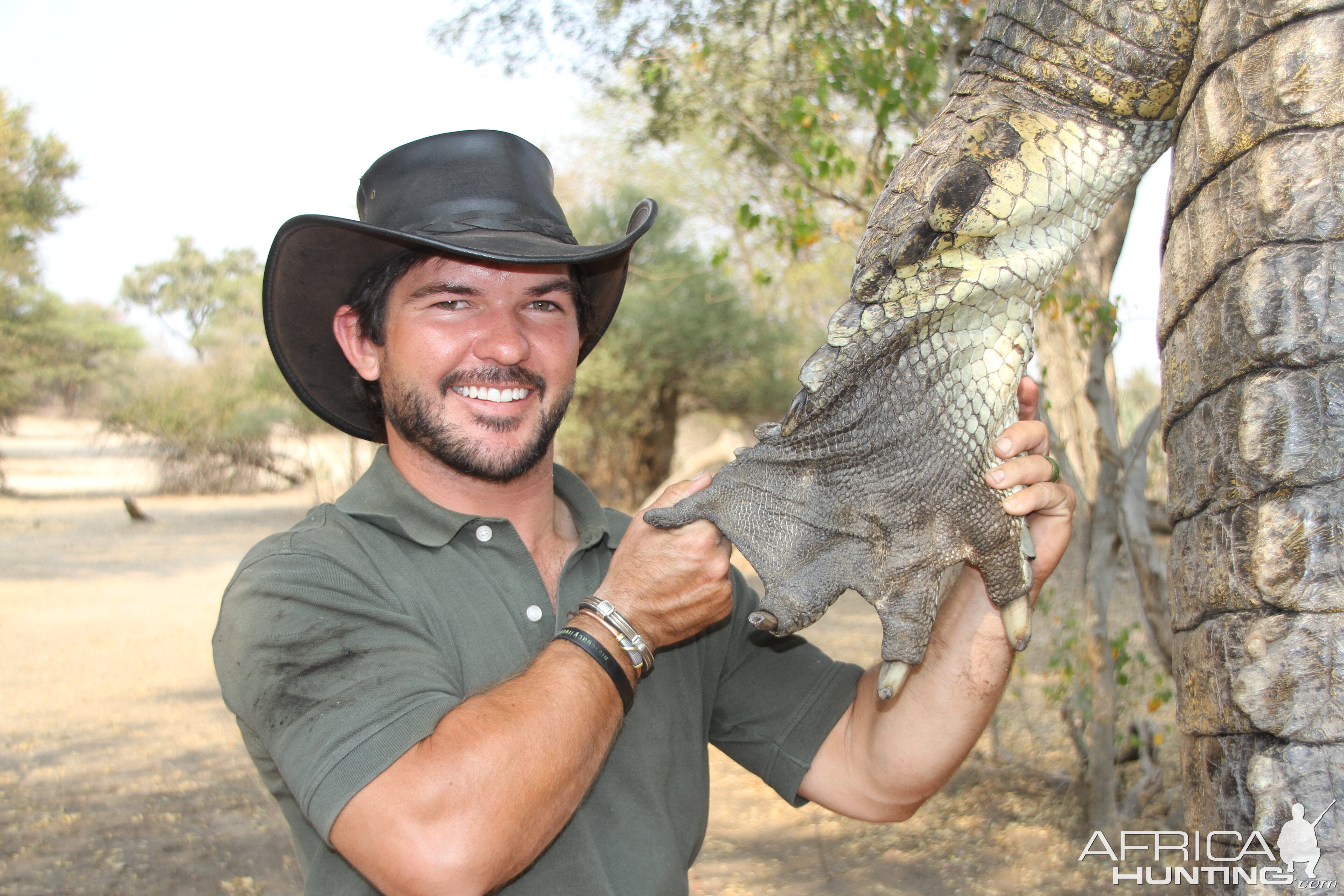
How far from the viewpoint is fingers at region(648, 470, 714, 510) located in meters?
1.45

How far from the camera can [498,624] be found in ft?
5.56

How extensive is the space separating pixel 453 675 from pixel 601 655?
0.29 metres

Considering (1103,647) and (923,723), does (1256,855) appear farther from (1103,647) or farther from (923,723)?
(1103,647)

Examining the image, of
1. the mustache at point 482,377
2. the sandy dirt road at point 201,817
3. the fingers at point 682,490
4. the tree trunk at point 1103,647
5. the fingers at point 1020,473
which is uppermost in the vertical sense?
the mustache at point 482,377

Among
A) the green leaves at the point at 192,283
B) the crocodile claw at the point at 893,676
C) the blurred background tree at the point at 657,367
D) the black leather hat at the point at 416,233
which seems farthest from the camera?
the green leaves at the point at 192,283

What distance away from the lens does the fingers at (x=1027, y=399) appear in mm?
1542

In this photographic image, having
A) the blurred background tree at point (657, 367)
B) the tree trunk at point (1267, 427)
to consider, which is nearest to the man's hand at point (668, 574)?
the tree trunk at point (1267, 427)

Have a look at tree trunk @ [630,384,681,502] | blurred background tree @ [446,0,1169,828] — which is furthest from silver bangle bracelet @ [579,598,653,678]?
tree trunk @ [630,384,681,502]

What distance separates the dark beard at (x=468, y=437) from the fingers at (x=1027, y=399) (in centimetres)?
80

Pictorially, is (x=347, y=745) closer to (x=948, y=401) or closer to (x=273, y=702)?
(x=273, y=702)

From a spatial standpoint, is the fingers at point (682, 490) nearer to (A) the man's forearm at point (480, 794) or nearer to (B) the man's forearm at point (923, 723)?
(A) the man's forearm at point (480, 794)

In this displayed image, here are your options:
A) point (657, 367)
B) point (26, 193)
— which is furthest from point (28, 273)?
point (657, 367)

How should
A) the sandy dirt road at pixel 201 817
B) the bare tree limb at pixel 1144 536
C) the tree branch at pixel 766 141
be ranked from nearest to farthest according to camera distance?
the bare tree limb at pixel 1144 536
the sandy dirt road at pixel 201 817
the tree branch at pixel 766 141

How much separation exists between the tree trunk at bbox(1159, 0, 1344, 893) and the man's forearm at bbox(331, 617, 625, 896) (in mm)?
798
